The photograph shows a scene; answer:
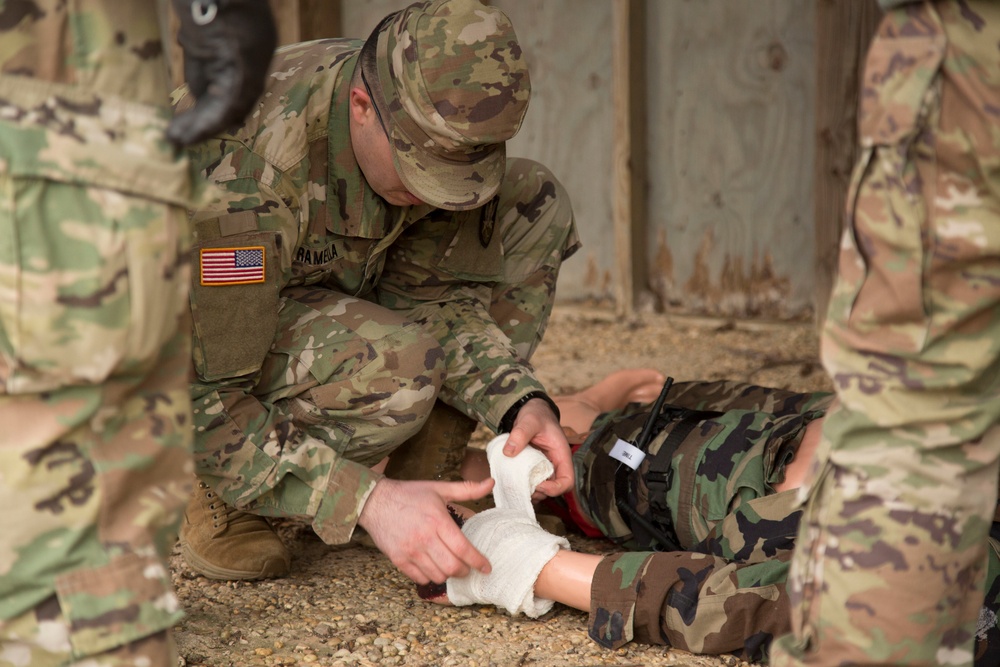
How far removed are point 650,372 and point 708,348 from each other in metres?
1.23

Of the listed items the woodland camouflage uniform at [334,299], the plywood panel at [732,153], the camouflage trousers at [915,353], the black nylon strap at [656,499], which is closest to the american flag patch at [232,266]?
the woodland camouflage uniform at [334,299]

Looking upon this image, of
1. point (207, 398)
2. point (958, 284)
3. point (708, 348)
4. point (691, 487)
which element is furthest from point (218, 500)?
point (708, 348)

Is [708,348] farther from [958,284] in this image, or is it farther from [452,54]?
[958,284]

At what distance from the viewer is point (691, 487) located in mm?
2117

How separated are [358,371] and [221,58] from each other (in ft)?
3.74

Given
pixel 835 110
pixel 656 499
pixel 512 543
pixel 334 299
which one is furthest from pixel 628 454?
pixel 835 110

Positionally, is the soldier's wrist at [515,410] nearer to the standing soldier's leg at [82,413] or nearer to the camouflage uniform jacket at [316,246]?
the camouflage uniform jacket at [316,246]

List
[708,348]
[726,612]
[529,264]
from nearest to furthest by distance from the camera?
[726,612], [529,264], [708,348]

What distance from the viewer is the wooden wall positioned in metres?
4.16

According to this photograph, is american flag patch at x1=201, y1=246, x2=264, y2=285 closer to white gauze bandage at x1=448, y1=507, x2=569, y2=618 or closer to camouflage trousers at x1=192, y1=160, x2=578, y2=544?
camouflage trousers at x1=192, y1=160, x2=578, y2=544

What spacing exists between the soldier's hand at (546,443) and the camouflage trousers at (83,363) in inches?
40.7

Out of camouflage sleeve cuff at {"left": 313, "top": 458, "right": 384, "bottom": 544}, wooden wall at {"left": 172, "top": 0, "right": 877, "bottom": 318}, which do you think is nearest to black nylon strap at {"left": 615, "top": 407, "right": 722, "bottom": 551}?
camouflage sleeve cuff at {"left": 313, "top": 458, "right": 384, "bottom": 544}

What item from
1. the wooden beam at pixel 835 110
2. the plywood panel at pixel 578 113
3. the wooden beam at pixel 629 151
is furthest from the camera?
the plywood panel at pixel 578 113

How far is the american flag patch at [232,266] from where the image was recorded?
6.13ft
